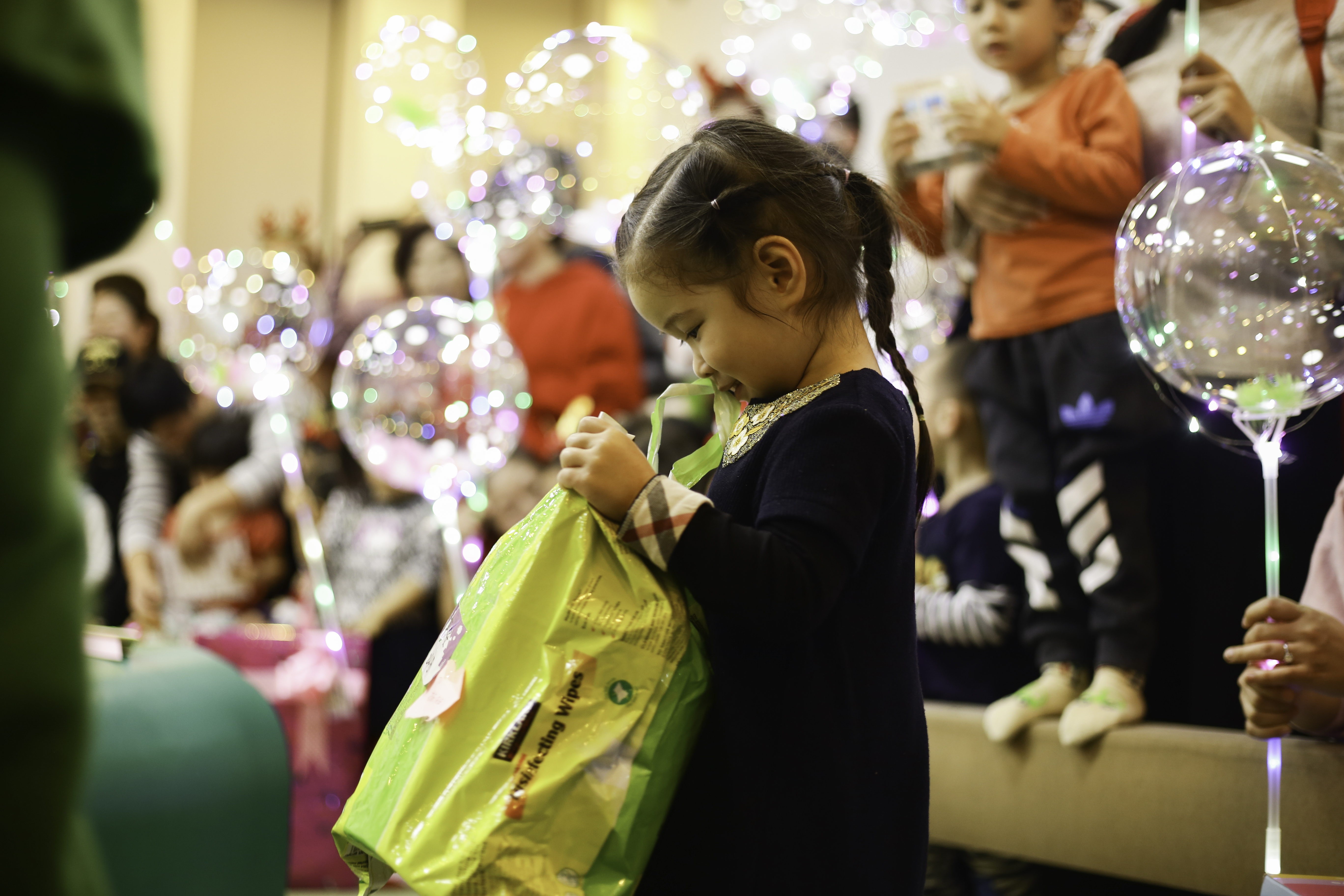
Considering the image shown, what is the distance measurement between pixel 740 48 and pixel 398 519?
166 cm

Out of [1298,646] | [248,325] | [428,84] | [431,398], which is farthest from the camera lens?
[248,325]

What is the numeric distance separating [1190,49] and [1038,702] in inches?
38.6

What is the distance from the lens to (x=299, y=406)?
3420 mm

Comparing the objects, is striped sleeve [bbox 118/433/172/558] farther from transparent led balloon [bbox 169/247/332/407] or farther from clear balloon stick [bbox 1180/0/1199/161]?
clear balloon stick [bbox 1180/0/1199/161]

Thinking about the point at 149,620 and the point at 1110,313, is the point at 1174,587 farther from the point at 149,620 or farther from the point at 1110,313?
the point at 149,620

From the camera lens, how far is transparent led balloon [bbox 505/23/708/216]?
2521 mm

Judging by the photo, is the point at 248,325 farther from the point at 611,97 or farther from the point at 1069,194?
the point at 1069,194

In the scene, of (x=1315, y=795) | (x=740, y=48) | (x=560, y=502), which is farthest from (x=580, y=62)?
(x=1315, y=795)

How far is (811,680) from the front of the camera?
0.91 m

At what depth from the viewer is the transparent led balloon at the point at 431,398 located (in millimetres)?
2445

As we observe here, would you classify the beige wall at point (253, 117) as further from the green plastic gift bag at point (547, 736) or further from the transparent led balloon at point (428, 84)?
the green plastic gift bag at point (547, 736)


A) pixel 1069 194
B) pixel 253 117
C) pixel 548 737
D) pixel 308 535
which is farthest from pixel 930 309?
pixel 253 117

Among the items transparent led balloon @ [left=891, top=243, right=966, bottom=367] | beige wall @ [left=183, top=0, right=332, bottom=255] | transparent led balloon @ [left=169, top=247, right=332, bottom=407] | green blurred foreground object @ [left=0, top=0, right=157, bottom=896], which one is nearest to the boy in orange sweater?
transparent led balloon @ [left=891, top=243, right=966, bottom=367]

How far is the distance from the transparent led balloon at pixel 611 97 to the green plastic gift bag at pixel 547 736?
174 cm
